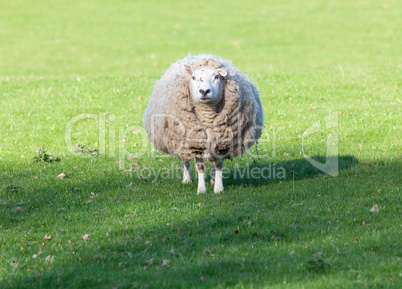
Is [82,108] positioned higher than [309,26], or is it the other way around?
[309,26]

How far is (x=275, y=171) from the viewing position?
10680 mm

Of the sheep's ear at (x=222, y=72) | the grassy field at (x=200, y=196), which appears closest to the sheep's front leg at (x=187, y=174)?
the grassy field at (x=200, y=196)

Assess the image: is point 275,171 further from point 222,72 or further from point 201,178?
point 222,72

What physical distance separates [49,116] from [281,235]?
9.91 meters

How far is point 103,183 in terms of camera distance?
10.2 m

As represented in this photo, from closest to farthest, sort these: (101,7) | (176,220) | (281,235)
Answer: (281,235) → (176,220) → (101,7)

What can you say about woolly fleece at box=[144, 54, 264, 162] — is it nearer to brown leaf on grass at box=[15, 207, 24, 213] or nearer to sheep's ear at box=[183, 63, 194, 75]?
sheep's ear at box=[183, 63, 194, 75]

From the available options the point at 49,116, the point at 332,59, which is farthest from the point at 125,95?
the point at 332,59

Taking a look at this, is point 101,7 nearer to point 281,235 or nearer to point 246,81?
point 246,81

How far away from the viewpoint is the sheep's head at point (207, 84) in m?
8.70

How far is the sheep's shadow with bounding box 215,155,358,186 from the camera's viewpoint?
10227 millimetres

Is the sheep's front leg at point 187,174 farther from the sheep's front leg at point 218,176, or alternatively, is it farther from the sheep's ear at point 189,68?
the sheep's ear at point 189,68

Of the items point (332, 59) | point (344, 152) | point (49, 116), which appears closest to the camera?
point (344, 152)

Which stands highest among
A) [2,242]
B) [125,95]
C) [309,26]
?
[309,26]
